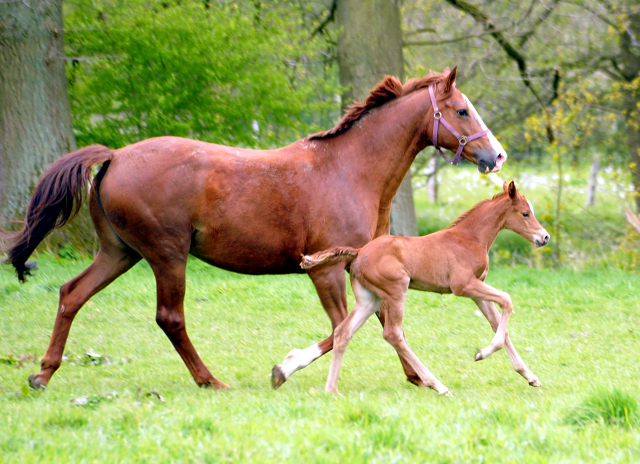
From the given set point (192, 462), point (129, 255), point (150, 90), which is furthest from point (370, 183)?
point (150, 90)

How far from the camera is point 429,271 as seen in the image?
215 inches

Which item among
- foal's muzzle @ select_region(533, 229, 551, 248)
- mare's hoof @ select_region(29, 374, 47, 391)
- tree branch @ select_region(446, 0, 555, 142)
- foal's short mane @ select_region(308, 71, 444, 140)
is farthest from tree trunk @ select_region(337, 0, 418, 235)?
mare's hoof @ select_region(29, 374, 47, 391)

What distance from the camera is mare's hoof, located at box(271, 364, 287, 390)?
17.6ft

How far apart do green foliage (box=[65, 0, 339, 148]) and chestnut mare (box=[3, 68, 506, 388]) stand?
5.73 meters

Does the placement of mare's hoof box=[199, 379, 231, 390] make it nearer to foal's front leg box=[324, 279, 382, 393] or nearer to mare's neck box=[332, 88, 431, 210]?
foal's front leg box=[324, 279, 382, 393]

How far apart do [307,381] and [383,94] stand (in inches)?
98.7

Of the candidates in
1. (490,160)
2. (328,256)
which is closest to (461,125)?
(490,160)

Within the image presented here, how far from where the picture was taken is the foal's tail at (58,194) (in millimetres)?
5461

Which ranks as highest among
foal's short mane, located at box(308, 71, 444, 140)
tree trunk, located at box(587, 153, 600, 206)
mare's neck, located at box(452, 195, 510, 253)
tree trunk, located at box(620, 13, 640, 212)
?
foal's short mane, located at box(308, 71, 444, 140)

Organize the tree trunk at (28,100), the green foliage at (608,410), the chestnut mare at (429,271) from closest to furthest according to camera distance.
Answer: the green foliage at (608,410) < the chestnut mare at (429,271) < the tree trunk at (28,100)

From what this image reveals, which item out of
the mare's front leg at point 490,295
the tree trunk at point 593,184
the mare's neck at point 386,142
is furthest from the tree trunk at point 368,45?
the tree trunk at point 593,184

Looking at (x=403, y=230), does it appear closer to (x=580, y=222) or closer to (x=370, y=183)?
(x=580, y=222)

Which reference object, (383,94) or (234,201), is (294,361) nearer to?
(234,201)

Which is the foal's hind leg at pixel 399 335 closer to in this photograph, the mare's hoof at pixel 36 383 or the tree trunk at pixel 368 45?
the mare's hoof at pixel 36 383
